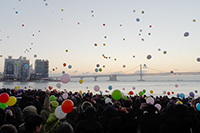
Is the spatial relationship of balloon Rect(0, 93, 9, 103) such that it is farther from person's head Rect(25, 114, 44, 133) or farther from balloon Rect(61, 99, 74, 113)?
person's head Rect(25, 114, 44, 133)

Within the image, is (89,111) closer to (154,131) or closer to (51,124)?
(51,124)

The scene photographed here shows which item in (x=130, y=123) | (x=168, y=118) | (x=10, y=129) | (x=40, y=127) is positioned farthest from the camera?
(x=130, y=123)

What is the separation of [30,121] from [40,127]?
0.71 ft

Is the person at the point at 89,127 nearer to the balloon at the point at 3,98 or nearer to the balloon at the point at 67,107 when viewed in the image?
the balloon at the point at 67,107

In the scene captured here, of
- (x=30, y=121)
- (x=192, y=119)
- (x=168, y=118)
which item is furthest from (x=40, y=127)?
(x=192, y=119)

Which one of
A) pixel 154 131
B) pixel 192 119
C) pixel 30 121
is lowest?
pixel 154 131

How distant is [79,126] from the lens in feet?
10.2

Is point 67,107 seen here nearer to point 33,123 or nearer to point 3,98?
point 33,123

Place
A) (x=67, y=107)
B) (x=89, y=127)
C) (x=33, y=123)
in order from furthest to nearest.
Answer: (x=67, y=107), (x=89, y=127), (x=33, y=123)

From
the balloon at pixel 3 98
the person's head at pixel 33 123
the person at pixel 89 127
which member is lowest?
the person at pixel 89 127

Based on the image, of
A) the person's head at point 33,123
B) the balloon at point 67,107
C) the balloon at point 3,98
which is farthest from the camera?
the balloon at point 3,98

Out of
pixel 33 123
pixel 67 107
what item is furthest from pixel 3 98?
pixel 33 123

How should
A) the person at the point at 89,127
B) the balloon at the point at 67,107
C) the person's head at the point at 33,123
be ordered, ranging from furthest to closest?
1. the balloon at the point at 67,107
2. the person at the point at 89,127
3. the person's head at the point at 33,123

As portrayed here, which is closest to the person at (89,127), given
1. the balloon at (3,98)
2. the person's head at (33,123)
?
the person's head at (33,123)
